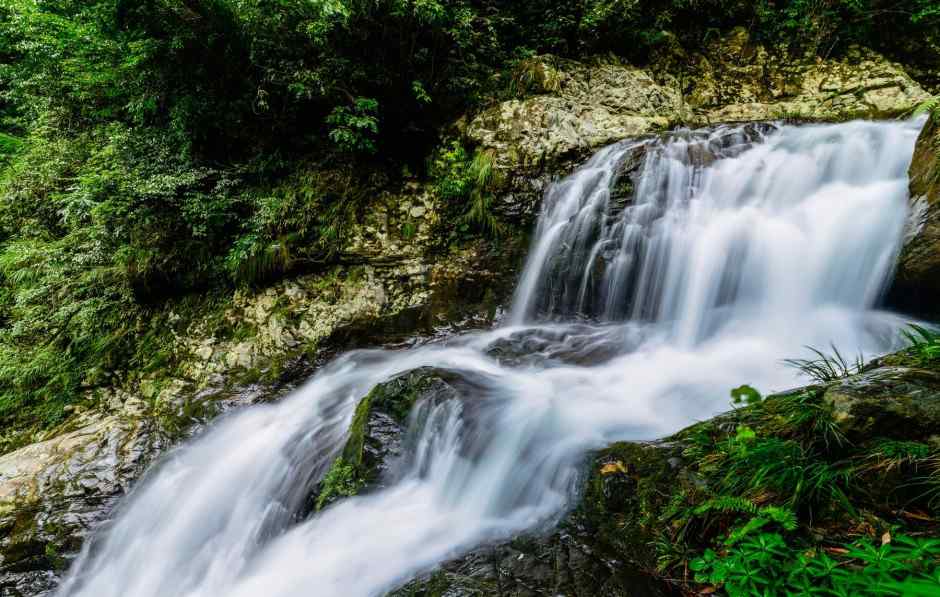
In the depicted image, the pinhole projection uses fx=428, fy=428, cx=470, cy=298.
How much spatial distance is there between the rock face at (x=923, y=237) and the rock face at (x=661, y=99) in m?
3.24

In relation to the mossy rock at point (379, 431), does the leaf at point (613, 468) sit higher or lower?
higher

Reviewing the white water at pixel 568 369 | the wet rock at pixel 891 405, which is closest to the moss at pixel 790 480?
the wet rock at pixel 891 405

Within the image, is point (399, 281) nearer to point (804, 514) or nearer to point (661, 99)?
point (804, 514)

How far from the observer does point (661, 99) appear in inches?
295

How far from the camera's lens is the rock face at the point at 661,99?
239 inches

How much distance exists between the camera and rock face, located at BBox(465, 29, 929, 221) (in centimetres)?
606

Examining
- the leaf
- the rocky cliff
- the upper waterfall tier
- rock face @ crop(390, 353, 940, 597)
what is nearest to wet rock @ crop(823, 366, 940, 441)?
rock face @ crop(390, 353, 940, 597)

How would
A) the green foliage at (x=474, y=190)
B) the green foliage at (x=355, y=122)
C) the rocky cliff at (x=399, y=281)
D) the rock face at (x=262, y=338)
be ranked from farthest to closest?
1. the green foliage at (x=474, y=190)
2. the green foliage at (x=355, y=122)
3. the rock face at (x=262, y=338)
4. the rocky cliff at (x=399, y=281)

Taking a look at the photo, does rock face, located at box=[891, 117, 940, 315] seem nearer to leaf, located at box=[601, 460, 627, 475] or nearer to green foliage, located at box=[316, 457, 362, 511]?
leaf, located at box=[601, 460, 627, 475]

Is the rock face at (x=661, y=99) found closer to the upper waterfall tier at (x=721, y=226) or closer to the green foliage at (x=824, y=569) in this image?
the upper waterfall tier at (x=721, y=226)

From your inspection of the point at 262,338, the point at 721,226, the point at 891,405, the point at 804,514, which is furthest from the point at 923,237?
the point at 262,338

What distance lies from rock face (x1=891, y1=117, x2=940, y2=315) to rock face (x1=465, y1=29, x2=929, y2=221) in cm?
324

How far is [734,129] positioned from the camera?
5.61 metres

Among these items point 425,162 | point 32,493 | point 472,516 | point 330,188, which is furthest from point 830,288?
point 32,493
